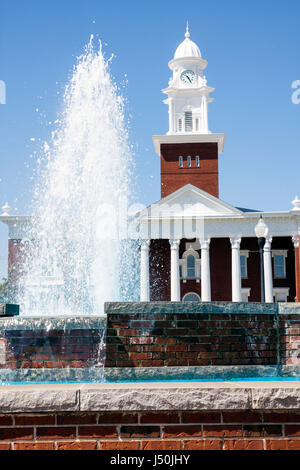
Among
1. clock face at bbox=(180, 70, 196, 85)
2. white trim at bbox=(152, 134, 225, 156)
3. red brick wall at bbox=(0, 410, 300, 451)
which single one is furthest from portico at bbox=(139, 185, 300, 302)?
red brick wall at bbox=(0, 410, 300, 451)

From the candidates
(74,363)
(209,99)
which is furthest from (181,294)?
(74,363)

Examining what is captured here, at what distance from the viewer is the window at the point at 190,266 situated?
45.1 m

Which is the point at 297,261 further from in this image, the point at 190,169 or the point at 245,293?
the point at 190,169

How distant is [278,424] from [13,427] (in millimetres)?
1564

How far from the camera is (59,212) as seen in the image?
57.3 ft

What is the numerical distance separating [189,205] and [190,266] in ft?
16.7

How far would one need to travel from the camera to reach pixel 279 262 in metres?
45.5

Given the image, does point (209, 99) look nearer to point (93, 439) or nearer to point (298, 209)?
point (298, 209)

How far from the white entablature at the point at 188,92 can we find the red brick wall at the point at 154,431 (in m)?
47.4

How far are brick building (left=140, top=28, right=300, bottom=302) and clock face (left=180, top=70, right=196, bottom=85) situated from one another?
5.82 feet

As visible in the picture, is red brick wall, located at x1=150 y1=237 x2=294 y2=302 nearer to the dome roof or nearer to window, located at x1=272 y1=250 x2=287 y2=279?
window, located at x1=272 y1=250 x2=287 y2=279

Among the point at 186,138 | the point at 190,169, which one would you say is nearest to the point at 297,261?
the point at 190,169

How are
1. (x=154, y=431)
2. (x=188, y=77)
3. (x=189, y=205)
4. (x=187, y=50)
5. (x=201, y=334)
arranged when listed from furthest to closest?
(x=188, y=77) → (x=187, y=50) → (x=189, y=205) → (x=201, y=334) → (x=154, y=431)

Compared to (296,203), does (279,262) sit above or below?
below
